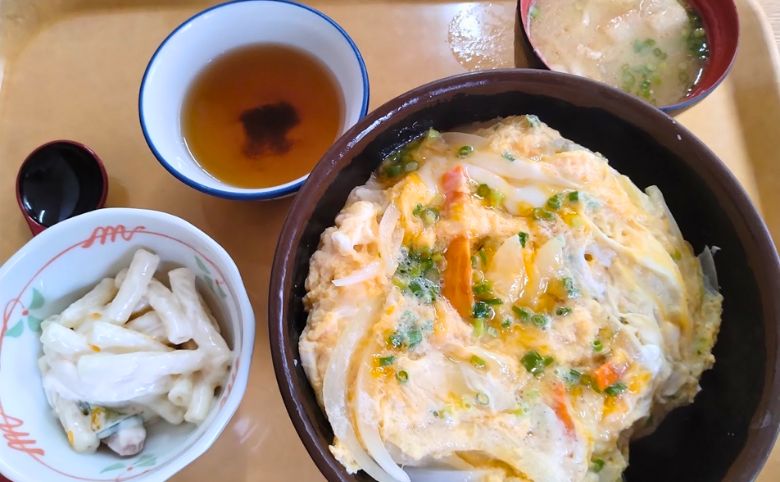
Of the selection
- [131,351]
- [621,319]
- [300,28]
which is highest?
[300,28]

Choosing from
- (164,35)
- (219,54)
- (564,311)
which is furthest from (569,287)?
(164,35)

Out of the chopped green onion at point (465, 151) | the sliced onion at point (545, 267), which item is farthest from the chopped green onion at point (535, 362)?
the chopped green onion at point (465, 151)

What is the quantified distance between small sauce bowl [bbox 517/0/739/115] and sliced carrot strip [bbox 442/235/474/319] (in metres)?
0.65

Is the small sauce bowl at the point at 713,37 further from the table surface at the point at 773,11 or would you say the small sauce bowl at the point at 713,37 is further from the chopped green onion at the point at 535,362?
the chopped green onion at the point at 535,362

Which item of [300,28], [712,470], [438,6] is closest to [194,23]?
[300,28]

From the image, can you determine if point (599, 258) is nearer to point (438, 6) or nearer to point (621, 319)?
point (621, 319)

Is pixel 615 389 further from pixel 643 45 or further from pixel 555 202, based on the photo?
pixel 643 45

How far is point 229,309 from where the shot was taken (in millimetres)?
1411

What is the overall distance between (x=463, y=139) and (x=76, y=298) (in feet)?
3.20

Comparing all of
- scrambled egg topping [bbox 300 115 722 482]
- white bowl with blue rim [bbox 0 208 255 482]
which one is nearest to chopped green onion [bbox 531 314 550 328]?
scrambled egg topping [bbox 300 115 722 482]

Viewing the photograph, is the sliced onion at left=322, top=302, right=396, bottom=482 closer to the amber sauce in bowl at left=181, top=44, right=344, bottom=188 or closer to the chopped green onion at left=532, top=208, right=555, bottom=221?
the chopped green onion at left=532, top=208, right=555, bottom=221

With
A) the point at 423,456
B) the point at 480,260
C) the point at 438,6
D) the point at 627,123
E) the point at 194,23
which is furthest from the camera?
the point at 438,6

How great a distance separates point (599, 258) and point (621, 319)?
0.13 metres

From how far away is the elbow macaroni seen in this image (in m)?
1.31
